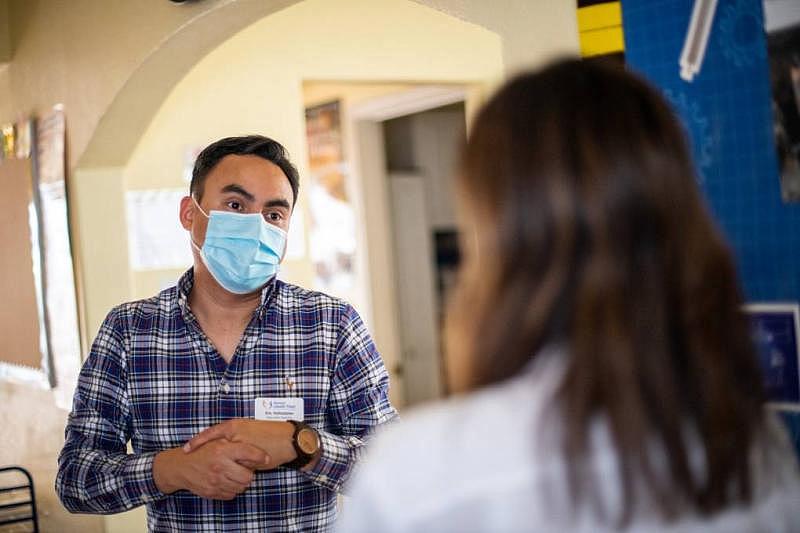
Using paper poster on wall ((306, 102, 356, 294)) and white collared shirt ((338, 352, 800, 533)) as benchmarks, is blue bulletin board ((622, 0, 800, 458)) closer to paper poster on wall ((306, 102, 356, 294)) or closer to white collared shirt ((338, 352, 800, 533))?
white collared shirt ((338, 352, 800, 533))

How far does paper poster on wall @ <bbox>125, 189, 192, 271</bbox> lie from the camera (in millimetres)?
3930

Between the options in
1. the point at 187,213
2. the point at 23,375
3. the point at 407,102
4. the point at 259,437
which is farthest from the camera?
the point at 407,102

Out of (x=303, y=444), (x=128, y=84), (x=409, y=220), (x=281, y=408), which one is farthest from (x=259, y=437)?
(x=409, y=220)

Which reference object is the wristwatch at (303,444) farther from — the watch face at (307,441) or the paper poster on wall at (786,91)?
the paper poster on wall at (786,91)

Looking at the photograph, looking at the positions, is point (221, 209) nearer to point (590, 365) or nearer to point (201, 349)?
point (201, 349)

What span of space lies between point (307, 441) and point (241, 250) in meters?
0.51

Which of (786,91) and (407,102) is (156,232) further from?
(786,91)

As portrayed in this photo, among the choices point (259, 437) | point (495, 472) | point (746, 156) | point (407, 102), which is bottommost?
point (259, 437)

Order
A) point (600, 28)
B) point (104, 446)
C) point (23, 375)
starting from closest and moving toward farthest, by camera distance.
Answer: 1. point (600, 28)
2. point (104, 446)
3. point (23, 375)

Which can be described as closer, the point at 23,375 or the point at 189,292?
the point at 189,292

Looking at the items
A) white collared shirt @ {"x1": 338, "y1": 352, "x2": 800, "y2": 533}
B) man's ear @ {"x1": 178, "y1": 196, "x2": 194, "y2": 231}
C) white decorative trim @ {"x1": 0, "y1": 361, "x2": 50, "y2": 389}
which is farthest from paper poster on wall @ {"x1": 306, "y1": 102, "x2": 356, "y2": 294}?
white collared shirt @ {"x1": 338, "y1": 352, "x2": 800, "y2": 533}

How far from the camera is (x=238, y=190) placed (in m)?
2.14

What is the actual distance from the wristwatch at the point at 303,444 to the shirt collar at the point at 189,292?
1.06ft

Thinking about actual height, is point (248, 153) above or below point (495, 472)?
above
